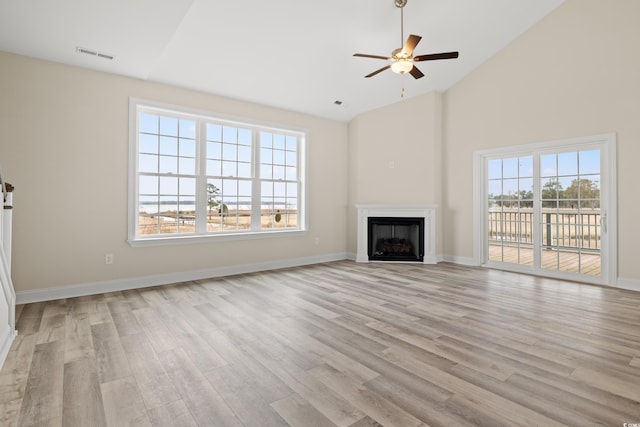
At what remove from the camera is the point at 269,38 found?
4164 millimetres

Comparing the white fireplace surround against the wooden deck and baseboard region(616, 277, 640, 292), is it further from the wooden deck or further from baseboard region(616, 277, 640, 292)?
baseboard region(616, 277, 640, 292)

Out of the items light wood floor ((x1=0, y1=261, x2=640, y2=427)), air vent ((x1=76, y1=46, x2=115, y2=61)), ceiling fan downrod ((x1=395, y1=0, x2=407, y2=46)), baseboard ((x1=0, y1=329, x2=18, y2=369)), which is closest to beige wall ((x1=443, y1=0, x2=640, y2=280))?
light wood floor ((x1=0, y1=261, x2=640, y2=427))

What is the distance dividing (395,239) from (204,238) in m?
3.62

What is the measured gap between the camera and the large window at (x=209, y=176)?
4559 millimetres

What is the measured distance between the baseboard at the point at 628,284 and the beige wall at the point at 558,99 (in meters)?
0.06

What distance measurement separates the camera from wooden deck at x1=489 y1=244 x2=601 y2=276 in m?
4.61

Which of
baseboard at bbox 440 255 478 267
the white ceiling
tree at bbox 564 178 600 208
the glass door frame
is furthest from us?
baseboard at bbox 440 255 478 267

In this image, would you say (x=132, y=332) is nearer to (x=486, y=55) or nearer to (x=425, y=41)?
(x=425, y=41)

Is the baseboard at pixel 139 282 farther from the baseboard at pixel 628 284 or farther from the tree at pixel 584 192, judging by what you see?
the baseboard at pixel 628 284

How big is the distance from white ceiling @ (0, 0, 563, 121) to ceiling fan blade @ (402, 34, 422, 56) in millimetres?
924

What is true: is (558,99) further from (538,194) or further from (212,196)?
(212,196)

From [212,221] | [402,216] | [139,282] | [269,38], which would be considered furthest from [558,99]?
[139,282]

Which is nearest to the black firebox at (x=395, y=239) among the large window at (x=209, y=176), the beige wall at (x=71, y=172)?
the large window at (x=209, y=176)

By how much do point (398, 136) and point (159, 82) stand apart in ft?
13.9
